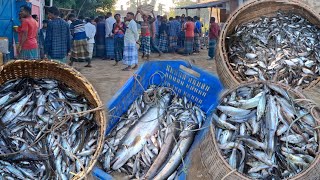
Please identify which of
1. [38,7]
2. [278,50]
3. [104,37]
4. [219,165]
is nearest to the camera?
[219,165]

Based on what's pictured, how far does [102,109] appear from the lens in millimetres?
3629

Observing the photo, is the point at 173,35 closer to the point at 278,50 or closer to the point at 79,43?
the point at 79,43

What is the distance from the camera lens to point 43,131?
3.66 m

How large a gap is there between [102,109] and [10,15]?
9.86 meters

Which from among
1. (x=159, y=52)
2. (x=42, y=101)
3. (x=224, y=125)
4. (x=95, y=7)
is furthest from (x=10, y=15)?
(x=95, y=7)

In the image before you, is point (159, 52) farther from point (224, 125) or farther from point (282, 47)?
point (224, 125)

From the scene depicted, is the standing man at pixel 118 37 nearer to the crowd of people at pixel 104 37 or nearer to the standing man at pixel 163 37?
the crowd of people at pixel 104 37

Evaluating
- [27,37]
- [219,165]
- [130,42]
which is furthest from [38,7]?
[219,165]

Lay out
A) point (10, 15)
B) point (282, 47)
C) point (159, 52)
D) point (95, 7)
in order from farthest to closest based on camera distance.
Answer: point (95, 7)
point (159, 52)
point (10, 15)
point (282, 47)

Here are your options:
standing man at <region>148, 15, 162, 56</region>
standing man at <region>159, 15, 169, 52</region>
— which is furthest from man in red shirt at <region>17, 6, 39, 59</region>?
standing man at <region>159, 15, 169, 52</region>

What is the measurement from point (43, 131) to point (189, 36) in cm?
1356

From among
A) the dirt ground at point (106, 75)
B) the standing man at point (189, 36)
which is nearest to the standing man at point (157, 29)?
the standing man at point (189, 36)

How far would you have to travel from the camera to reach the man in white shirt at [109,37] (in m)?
14.5

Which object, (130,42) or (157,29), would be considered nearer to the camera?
(130,42)
